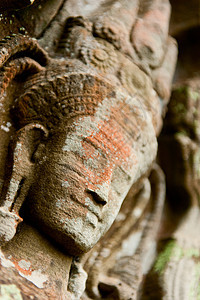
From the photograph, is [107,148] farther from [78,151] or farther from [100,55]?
[100,55]

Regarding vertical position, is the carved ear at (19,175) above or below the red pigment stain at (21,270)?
above

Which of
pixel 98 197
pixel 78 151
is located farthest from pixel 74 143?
pixel 98 197

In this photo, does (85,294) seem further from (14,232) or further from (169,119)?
(169,119)

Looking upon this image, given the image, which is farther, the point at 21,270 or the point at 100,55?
the point at 100,55

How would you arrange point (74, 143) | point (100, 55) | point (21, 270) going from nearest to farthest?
1. point (21, 270)
2. point (74, 143)
3. point (100, 55)

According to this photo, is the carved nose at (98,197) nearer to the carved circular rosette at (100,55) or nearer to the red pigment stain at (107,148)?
the red pigment stain at (107,148)

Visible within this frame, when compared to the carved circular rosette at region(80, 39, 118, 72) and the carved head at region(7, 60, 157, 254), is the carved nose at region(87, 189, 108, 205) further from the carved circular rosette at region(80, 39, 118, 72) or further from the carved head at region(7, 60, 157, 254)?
the carved circular rosette at region(80, 39, 118, 72)

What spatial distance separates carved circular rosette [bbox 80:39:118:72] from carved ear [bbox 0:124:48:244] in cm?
31

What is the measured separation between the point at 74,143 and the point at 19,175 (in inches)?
→ 7.6

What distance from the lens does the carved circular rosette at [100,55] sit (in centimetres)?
129

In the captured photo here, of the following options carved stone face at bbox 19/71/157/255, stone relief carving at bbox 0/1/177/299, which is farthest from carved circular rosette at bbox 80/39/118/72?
carved stone face at bbox 19/71/157/255

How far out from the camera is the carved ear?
1004 mm

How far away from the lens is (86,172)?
1.11 m

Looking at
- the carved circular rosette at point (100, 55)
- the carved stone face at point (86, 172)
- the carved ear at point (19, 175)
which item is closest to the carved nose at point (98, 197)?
the carved stone face at point (86, 172)
